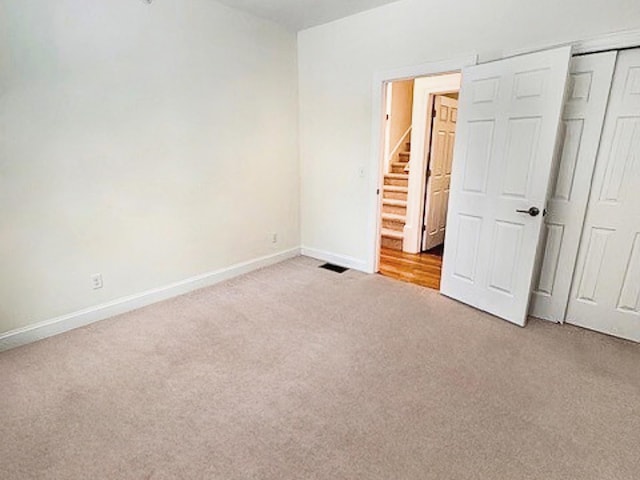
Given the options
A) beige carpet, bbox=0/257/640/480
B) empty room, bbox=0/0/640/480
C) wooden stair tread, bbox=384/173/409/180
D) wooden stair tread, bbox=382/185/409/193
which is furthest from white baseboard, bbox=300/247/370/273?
wooden stair tread, bbox=384/173/409/180

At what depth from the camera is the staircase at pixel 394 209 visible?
16.2 ft

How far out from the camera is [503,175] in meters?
2.73

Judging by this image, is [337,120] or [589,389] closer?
[589,389]

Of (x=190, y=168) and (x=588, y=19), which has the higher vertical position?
(x=588, y=19)

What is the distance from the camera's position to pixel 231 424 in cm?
181

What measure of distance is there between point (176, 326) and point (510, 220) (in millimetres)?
2790

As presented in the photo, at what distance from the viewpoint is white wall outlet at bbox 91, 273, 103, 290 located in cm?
282

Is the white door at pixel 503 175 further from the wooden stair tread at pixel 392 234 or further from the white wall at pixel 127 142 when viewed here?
the white wall at pixel 127 142

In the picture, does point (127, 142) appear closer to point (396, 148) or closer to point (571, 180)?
point (571, 180)

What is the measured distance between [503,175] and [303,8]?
241cm

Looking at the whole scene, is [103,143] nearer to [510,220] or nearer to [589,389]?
[510,220]

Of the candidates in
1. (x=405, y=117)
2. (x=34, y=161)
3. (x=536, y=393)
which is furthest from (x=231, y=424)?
(x=405, y=117)

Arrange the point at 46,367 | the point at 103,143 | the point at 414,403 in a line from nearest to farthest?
1. the point at 414,403
2. the point at 46,367
3. the point at 103,143

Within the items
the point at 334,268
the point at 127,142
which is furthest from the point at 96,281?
the point at 334,268
